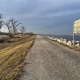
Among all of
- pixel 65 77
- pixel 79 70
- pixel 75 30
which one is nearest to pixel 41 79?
pixel 65 77

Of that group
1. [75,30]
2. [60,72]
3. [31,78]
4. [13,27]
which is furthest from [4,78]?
[13,27]

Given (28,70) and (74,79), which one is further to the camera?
(28,70)

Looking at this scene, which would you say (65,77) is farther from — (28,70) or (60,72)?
(28,70)

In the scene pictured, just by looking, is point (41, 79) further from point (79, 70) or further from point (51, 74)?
point (79, 70)

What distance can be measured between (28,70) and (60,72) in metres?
1.59

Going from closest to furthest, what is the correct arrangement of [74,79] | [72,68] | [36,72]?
[74,79] < [36,72] < [72,68]

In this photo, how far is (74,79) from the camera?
21.6ft

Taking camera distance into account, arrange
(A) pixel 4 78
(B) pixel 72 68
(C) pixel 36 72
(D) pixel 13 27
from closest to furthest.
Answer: (A) pixel 4 78 < (C) pixel 36 72 < (B) pixel 72 68 < (D) pixel 13 27

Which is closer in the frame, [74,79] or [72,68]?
[74,79]

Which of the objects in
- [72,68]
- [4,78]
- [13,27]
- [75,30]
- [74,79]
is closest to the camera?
[74,79]

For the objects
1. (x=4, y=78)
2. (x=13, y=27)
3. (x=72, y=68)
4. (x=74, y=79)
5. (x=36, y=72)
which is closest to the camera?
(x=74, y=79)

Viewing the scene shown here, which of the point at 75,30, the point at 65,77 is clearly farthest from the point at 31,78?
the point at 75,30

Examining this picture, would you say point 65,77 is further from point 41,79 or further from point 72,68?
point 72,68

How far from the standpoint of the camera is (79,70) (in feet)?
25.8
